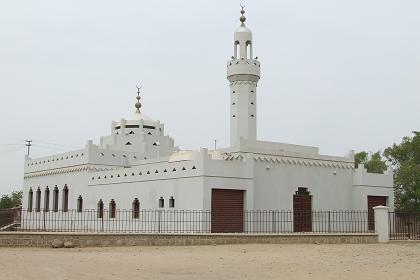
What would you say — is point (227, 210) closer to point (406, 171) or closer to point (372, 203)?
point (372, 203)

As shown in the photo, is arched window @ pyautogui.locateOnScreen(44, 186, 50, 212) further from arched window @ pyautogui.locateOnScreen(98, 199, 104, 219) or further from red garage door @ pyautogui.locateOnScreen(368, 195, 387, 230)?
red garage door @ pyautogui.locateOnScreen(368, 195, 387, 230)

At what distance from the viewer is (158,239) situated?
61.0 ft

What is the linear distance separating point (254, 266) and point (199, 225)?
989 cm

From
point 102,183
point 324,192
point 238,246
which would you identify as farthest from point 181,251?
point 102,183

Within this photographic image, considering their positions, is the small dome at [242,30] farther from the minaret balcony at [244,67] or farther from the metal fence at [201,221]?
the metal fence at [201,221]

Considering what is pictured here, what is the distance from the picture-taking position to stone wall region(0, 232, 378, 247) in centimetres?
1752

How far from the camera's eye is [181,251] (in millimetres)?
16594

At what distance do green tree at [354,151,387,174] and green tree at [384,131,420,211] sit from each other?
146 cm

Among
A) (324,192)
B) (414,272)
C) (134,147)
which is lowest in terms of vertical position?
(414,272)

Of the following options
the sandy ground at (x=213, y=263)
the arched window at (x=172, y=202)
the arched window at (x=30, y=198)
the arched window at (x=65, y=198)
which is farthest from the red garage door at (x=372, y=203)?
the arched window at (x=30, y=198)

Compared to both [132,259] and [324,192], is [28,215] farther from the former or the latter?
[132,259]

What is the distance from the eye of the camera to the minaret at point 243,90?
28.8m

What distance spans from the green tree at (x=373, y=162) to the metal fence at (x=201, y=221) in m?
15.3

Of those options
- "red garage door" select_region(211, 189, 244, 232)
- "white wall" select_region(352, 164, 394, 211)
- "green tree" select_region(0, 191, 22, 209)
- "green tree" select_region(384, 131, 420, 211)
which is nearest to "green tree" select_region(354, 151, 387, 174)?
"green tree" select_region(384, 131, 420, 211)
